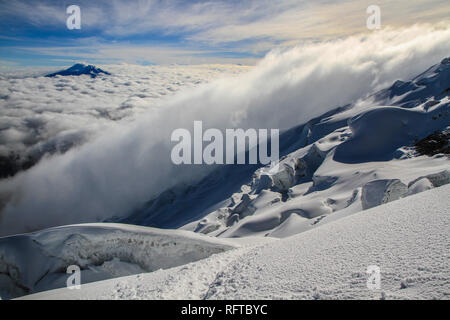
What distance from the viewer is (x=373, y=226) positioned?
3.91m

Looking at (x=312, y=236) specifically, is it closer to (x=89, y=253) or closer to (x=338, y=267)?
(x=338, y=267)

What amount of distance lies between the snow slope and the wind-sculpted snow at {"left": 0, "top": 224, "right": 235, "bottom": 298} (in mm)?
1067

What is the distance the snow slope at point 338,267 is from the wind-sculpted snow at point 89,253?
107 centimetres

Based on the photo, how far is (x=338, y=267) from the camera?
3170 millimetres

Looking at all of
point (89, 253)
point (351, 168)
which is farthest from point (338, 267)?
point (351, 168)

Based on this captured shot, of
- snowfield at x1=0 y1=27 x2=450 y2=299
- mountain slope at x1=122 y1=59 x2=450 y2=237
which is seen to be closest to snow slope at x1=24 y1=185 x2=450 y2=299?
snowfield at x1=0 y1=27 x2=450 y2=299

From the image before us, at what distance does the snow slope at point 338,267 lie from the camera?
2590mm

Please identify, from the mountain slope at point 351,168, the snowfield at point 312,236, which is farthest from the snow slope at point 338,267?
the mountain slope at point 351,168

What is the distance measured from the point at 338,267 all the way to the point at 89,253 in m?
5.87

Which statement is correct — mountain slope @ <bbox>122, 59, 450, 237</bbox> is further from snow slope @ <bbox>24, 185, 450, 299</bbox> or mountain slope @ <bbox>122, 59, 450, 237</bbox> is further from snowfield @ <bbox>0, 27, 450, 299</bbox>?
snow slope @ <bbox>24, 185, 450, 299</bbox>

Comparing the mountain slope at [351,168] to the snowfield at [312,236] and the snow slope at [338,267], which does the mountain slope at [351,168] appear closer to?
the snowfield at [312,236]

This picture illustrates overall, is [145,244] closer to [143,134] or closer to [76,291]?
[76,291]
